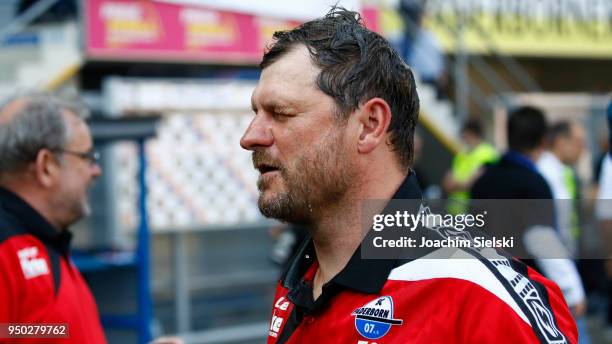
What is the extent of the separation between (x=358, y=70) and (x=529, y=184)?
9.71 feet

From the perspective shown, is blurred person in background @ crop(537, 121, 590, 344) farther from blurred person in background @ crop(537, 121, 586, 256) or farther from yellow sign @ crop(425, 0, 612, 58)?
yellow sign @ crop(425, 0, 612, 58)

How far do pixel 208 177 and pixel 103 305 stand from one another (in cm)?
242

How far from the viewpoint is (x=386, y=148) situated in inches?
81.7

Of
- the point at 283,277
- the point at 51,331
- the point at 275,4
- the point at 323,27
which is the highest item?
the point at 275,4

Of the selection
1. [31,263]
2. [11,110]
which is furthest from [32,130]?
[31,263]

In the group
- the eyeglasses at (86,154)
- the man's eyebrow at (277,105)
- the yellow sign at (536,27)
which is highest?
the yellow sign at (536,27)

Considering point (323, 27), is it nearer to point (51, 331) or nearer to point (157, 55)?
point (51, 331)

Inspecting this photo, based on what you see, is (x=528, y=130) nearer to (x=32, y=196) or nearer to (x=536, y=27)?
(x=32, y=196)

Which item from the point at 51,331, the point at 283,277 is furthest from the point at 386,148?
the point at 51,331

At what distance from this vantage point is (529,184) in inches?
187

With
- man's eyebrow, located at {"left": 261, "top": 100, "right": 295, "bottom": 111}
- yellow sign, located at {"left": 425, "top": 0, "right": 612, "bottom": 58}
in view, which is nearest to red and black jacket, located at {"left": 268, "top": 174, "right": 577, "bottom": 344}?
man's eyebrow, located at {"left": 261, "top": 100, "right": 295, "bottom": 111}

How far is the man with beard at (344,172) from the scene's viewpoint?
1.88 meters
